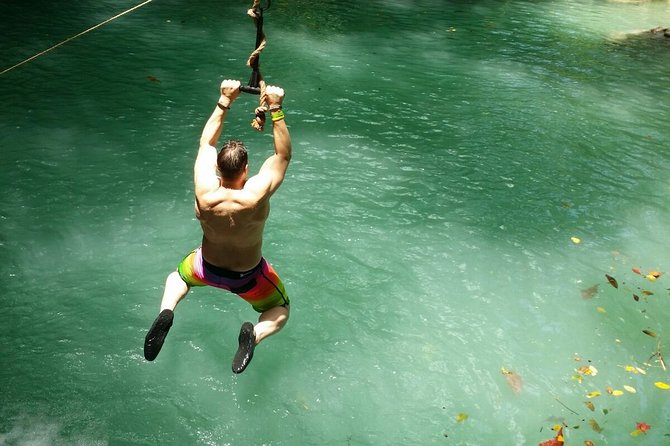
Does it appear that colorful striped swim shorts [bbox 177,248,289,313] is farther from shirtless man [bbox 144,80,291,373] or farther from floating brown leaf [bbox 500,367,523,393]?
floating brown leaf [bbox 500,367,523,393]

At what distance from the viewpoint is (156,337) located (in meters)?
3.29

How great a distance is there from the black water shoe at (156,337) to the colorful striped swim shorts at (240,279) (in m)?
0.41

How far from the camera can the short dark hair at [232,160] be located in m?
3.24

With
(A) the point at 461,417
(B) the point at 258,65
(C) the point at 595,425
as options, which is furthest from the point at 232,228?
(C) the point at 595,425

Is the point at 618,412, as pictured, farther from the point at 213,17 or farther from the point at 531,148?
the point at 213,17

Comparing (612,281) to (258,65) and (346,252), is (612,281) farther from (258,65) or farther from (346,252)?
(258,65)

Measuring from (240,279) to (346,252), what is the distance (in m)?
2.16

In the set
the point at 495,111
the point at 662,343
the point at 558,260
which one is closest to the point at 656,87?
the point at 495,111

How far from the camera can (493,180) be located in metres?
7.21

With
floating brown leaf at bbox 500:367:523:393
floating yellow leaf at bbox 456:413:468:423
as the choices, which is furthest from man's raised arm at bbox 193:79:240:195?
floating brown leaf at bbox 500:367:523:393

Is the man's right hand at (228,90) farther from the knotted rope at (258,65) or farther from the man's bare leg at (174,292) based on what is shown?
the man's bare leg at (174,292)

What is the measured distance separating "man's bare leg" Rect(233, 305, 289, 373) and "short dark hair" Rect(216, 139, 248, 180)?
1017mm

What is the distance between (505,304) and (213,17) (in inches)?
465

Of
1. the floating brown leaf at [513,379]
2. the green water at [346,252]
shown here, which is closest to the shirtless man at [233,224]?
the green water at [346,252]
